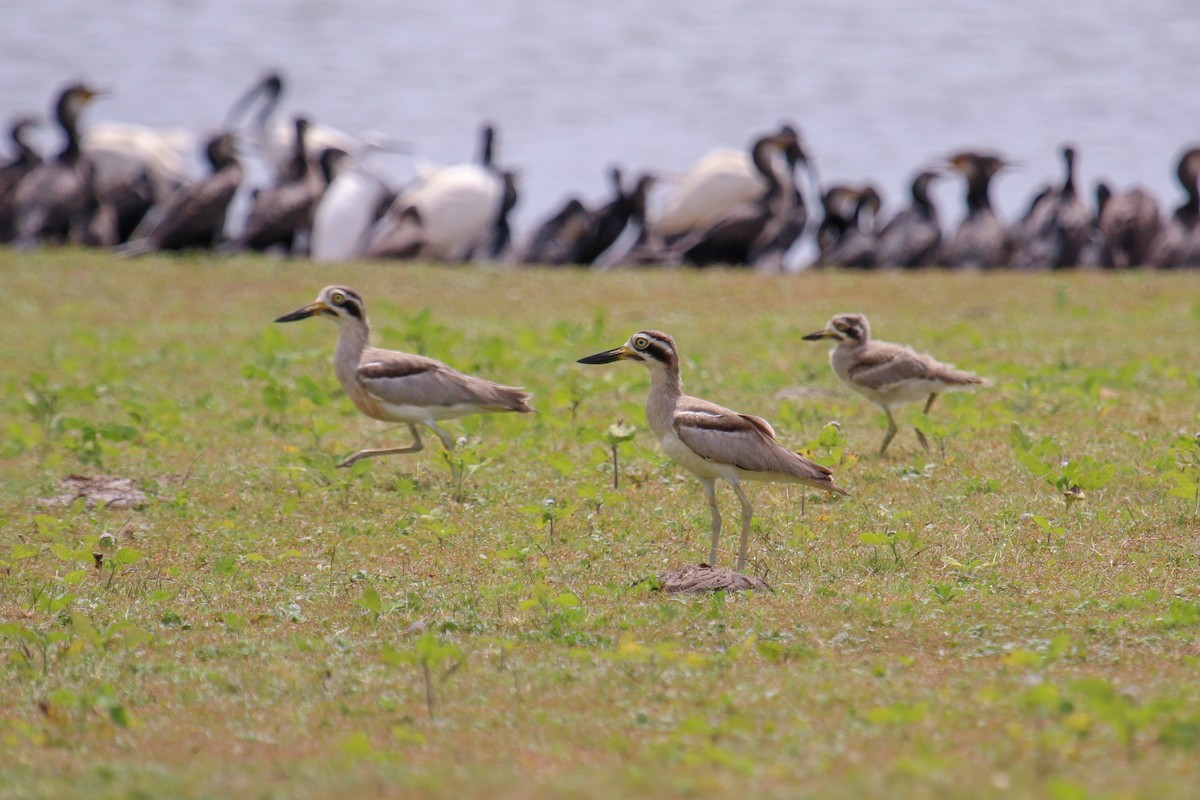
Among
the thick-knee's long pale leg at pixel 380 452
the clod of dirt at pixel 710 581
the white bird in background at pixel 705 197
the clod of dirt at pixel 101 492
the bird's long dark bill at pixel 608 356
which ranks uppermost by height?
the bird's long dark bill at pixel 608 356

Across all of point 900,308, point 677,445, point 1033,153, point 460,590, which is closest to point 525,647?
point 460,590

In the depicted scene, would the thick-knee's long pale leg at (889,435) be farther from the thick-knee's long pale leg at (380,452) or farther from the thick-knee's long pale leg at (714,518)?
the thick-knee's long pale leg at (380,452)

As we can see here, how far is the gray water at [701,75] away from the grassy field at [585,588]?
20.0 metres

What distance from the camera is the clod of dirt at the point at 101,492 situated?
30.9 feet

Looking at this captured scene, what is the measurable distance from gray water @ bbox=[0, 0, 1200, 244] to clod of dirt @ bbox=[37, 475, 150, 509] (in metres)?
22.2

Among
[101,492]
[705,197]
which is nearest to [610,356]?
[101,492]

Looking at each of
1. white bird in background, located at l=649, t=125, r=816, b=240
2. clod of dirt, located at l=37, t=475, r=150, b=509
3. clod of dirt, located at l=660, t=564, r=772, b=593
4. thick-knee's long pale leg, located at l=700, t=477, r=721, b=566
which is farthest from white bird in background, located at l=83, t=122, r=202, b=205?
clod of dirt, located at l=660, t=564, r=772, b=593

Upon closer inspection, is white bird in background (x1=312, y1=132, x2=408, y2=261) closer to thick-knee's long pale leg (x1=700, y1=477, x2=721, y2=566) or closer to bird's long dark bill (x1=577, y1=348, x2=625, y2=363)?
bird's long dark bill (x1=577, y1=348, x2=625, y2=363)

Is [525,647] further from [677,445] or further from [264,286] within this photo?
[264,286]

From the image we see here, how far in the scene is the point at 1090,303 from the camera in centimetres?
1694

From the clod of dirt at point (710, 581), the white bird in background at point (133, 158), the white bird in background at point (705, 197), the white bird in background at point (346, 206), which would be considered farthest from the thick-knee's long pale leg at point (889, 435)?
the white bird in background at point (133, 158)

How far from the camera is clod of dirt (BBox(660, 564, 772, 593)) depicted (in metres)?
7.54

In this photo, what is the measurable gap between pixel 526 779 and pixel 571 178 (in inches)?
1125

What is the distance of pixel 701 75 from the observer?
137 ft
